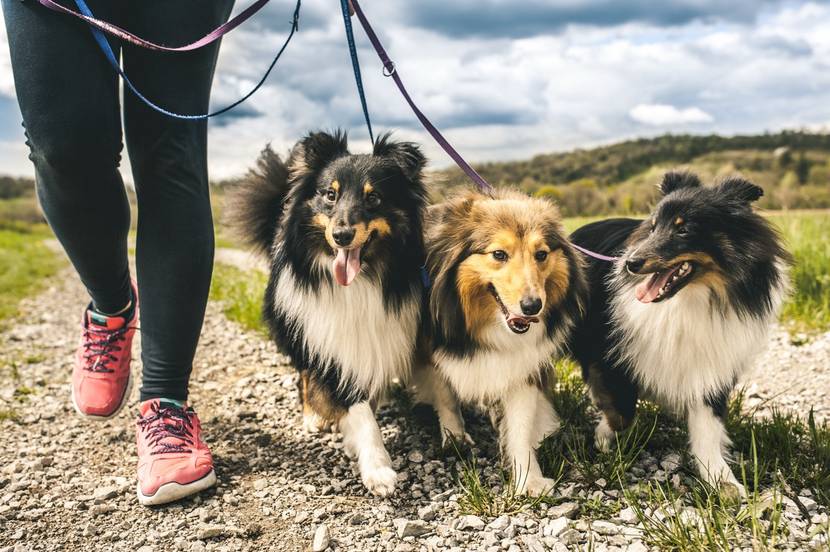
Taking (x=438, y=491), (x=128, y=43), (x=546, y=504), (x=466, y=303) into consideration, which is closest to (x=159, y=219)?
(x=128, y=43)

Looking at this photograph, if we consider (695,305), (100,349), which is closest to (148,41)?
(100,349)

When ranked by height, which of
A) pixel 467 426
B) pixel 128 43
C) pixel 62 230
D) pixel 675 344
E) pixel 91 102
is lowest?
pixel 467 426

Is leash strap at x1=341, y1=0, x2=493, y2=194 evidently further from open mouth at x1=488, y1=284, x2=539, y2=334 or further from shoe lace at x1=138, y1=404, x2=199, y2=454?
shoe lace at x1=138, y1=404, x2=199, y2=454

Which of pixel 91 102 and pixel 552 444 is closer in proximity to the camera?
pixel 91 102

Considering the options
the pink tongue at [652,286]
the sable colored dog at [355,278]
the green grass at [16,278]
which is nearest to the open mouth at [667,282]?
the pink tongue at [652,286]

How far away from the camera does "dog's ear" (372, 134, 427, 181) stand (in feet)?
9.86

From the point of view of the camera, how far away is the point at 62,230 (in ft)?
8.42

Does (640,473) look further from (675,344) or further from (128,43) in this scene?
(128,43)

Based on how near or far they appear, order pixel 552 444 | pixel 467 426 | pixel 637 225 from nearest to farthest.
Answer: pixel 552 444 < pixel 637 225 < pixel 467 426

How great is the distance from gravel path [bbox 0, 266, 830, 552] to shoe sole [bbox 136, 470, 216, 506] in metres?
0.04

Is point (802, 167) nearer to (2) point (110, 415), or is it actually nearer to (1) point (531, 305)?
(1) point (531, 305)

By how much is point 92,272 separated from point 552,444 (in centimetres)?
219

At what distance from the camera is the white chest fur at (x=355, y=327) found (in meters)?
3.00

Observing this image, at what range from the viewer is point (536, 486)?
2.78m
